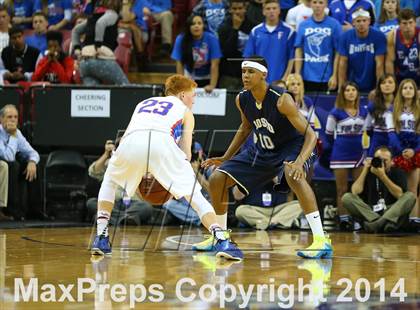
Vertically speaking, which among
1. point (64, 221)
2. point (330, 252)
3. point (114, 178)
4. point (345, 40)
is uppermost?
point (345, 40)

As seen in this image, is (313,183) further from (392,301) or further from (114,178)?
(392,301)

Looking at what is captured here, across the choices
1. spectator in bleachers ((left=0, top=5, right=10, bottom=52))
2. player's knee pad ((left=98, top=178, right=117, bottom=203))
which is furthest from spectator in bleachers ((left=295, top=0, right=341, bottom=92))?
player's knee pad ((left=98, top=178, right=117, bottom=203))

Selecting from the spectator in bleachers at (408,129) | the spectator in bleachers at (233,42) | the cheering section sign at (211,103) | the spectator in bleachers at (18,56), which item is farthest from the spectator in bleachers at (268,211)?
the spectator in bleachers at (18,56)

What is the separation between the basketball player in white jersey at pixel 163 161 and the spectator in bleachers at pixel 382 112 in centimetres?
468

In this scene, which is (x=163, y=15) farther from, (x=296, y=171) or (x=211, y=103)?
(x=296, y=171)

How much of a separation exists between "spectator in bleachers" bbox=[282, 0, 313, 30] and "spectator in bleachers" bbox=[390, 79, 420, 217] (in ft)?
7.45

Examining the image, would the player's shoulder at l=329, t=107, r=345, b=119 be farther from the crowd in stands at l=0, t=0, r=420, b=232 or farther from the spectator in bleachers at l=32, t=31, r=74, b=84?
the spectator in bleachers at l=32, t=31, r=74, b=84

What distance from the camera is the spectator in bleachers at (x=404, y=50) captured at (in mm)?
12820

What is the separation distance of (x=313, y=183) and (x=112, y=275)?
22.1 feet

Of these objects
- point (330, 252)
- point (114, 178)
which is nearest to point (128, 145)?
point (114, 178)

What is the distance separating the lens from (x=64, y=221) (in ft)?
44.9

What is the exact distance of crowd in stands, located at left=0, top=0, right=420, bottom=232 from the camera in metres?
12.4

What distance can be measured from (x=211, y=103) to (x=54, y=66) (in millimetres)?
2925

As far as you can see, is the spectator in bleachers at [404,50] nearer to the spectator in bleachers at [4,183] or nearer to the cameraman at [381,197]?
the cameraman at [381,197]
